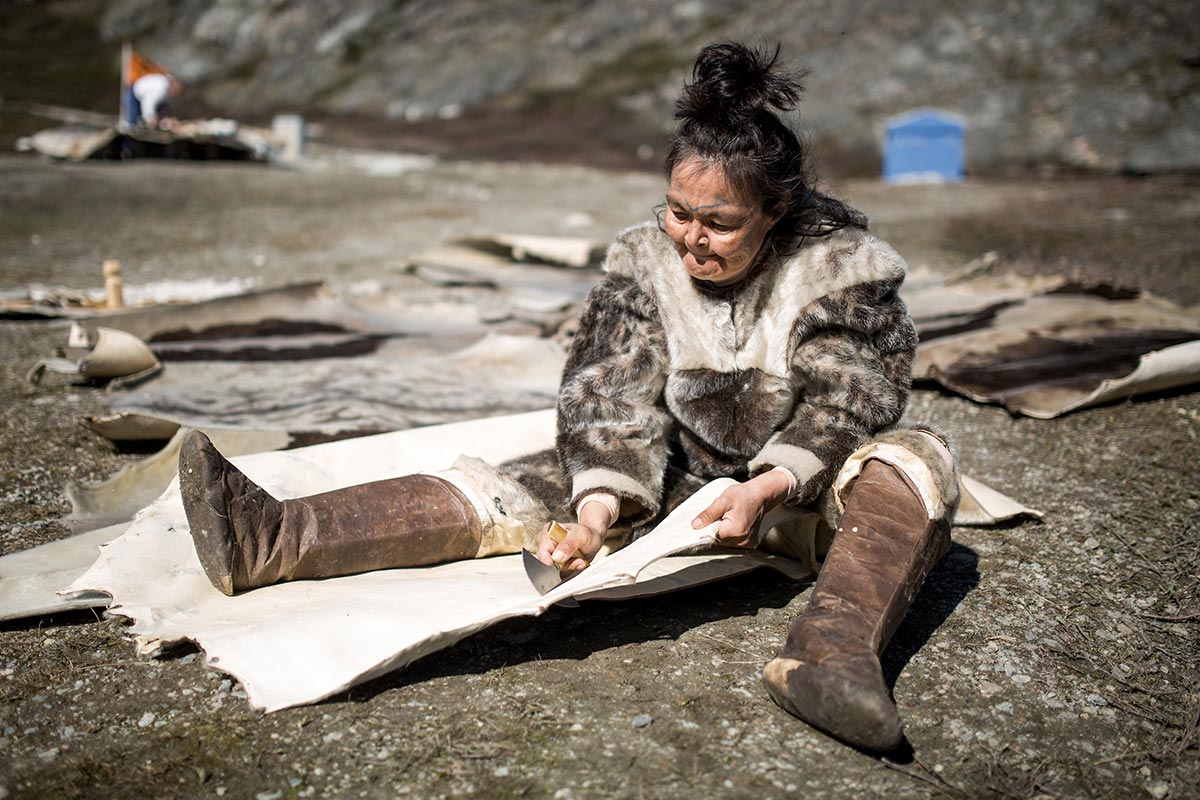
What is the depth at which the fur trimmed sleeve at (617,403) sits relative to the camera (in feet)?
6.59

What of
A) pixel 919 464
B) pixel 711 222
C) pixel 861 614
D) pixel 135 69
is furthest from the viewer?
pixel 135 69

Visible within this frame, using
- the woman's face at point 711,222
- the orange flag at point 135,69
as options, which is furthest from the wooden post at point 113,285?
the orange flag at point 135,69

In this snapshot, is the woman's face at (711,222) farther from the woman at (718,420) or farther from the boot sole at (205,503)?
the boot sole at (205,503)

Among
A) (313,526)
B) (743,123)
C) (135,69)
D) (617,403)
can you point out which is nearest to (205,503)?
(313,526)

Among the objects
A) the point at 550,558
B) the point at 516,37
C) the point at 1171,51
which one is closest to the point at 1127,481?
the point at 550,558

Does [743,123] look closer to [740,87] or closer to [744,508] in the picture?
[740,87]

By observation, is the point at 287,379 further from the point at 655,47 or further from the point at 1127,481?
the point at 655,47

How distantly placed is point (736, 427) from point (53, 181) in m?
8.80

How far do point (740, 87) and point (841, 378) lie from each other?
621mm

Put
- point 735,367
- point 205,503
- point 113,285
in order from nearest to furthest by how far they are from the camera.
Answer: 1. point 205,503
2. point 735,367
3. point 113,285

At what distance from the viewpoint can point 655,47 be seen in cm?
1833

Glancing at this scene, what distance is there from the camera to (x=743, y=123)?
192 cm

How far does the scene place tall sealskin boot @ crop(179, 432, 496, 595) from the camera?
1785 mm

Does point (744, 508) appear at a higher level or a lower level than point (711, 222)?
lower
